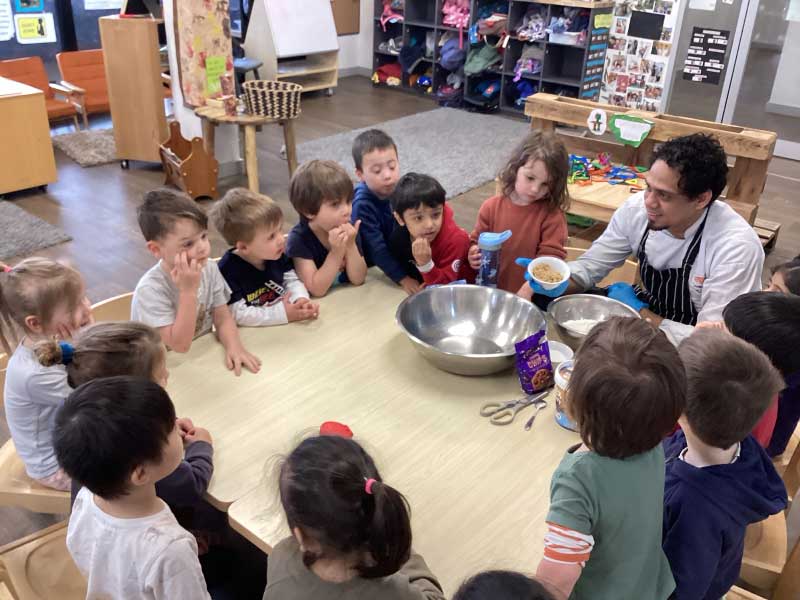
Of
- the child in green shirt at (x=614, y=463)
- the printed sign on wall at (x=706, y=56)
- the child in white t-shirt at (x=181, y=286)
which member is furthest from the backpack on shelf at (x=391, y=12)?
the child in green shirt at (x=614, y=463)

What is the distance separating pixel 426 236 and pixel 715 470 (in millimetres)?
1143

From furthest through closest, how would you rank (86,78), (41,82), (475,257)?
1. (86,78)
2. (41,82)
3. (475,257)

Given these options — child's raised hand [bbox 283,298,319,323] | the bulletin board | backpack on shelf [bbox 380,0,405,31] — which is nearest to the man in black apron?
child's raised hand [bbox 283,298,319,323]

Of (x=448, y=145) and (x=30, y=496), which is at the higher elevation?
(x=30, y=496)

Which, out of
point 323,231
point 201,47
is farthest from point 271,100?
point 323,231

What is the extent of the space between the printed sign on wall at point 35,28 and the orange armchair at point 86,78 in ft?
2.14

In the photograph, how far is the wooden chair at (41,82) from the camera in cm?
551

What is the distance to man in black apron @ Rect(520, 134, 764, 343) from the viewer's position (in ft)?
6.33

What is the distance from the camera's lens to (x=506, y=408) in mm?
1537

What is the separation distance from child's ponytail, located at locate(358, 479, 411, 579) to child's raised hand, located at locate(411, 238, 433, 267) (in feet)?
3.64

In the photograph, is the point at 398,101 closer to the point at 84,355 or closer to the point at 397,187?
the point at 397,187

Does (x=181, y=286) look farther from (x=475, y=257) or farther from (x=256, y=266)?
A: (x=475, y=257)

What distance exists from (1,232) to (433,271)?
10.1ft

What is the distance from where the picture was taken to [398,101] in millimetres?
7273
